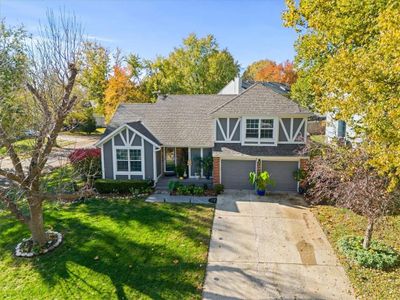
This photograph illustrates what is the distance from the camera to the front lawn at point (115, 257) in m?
8.05

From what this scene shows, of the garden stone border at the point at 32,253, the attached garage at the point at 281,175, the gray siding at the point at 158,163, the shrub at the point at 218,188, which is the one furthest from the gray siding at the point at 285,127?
the garden stone border at the point at 32,253

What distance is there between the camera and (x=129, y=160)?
56.6 ft

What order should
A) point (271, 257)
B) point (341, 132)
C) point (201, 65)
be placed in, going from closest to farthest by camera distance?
point (271, 257)
point (341, 132)
point (201, 65)

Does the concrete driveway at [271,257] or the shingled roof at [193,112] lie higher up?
the shingled roof at [193,112]

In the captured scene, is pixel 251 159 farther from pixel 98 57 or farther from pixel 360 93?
pixel 98 57

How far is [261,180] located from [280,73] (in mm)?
55621

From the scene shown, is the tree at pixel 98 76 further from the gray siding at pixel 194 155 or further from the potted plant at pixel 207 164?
the potted plant at pixel 207 164

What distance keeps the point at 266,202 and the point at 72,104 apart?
10930 mm

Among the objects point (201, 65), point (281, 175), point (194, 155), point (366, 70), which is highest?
point (201, 65)

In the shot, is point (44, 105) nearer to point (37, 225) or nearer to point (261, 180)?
point (37, 225)

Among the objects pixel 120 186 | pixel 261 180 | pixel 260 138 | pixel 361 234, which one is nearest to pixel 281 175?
pixel 261 180

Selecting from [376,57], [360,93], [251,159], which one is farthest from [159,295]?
[251,159]

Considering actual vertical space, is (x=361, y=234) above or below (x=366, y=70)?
below

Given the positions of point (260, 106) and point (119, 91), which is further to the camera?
point (119, 91)
